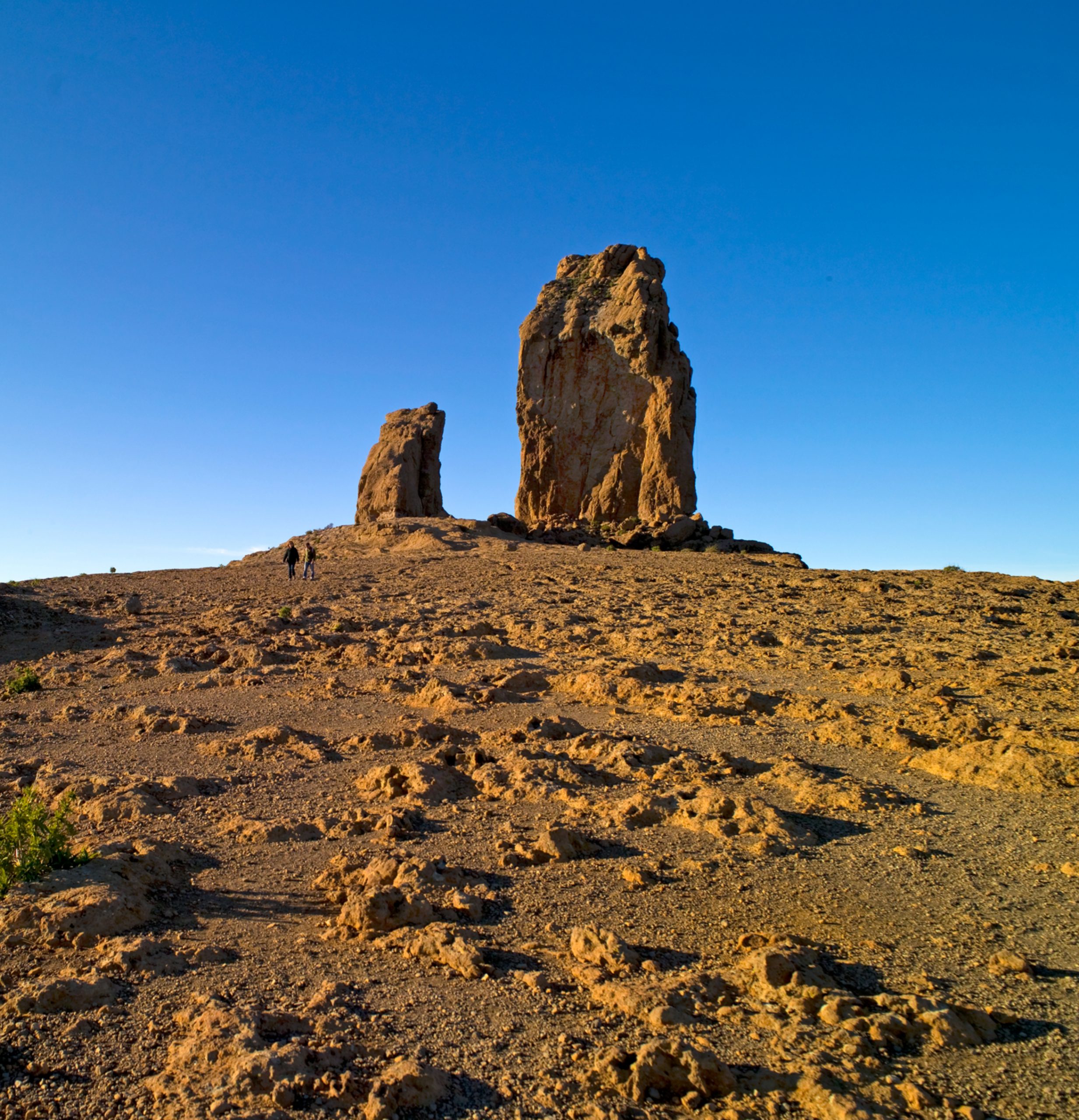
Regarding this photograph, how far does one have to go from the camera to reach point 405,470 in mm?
33438

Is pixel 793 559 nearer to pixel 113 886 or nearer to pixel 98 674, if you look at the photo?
pixel 98 674

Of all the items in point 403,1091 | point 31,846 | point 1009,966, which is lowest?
point 403,1091

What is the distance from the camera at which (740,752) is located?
7.55m

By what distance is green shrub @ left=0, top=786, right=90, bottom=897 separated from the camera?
479 cm

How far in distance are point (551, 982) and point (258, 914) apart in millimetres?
1903

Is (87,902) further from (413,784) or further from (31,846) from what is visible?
(413,784)

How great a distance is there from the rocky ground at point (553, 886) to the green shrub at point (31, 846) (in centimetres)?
16

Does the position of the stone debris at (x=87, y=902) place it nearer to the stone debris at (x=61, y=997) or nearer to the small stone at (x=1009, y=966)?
the stone debris at (x=61, y=997)

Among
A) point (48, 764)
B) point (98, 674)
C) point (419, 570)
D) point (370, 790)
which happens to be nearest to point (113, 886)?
point (370, 790)

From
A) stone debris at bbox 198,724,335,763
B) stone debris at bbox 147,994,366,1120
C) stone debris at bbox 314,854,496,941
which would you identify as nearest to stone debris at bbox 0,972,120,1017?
stone debris at bbox 147,994,366,1120

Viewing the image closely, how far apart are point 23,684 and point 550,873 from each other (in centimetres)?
894

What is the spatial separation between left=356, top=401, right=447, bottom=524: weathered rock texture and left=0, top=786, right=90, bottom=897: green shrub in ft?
89.4

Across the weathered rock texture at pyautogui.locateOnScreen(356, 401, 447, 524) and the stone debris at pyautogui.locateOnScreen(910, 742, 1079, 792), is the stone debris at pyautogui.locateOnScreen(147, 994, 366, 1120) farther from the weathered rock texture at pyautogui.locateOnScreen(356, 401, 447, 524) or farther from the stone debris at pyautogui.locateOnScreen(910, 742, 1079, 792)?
the weathered rock texture at pyautogui.locateOnScreen(356, 401, 447, 524)

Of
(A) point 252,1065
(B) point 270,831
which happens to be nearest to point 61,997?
(A) point 252,1065
